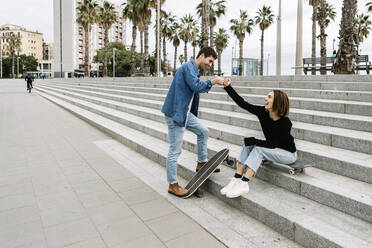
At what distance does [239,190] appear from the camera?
10.9ft

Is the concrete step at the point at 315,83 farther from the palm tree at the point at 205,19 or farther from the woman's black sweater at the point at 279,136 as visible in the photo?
the palm tree at the point at 205,19

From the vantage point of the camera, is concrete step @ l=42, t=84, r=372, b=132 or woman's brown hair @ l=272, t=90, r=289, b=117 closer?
woman's brown hair @ l=272, t=90, r=289, b=117

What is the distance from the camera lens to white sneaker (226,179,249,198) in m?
3.31

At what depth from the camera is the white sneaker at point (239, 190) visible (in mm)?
3314

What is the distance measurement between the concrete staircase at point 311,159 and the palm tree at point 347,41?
153 inches

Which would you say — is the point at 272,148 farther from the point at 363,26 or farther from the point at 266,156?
the point at 363,26

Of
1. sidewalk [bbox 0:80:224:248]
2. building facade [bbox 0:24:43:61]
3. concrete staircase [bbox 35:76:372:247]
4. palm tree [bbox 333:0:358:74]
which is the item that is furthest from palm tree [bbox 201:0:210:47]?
building facade [bbox 0:24:43:61]

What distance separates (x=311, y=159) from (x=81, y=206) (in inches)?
127

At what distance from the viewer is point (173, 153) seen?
12.3 feet

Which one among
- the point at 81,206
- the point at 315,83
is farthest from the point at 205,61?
the point at 315,83

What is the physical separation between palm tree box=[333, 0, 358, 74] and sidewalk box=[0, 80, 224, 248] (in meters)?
9.35

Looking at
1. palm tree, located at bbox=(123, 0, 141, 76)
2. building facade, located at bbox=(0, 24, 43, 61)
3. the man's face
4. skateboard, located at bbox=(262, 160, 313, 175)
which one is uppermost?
building facade, located at bbox=(0, 24, 43, 61)

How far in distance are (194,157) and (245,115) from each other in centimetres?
198

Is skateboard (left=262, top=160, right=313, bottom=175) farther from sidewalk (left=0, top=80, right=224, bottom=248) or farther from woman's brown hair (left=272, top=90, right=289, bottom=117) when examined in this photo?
sidewalk (left=0, top=80, right=224, bottom=248)
